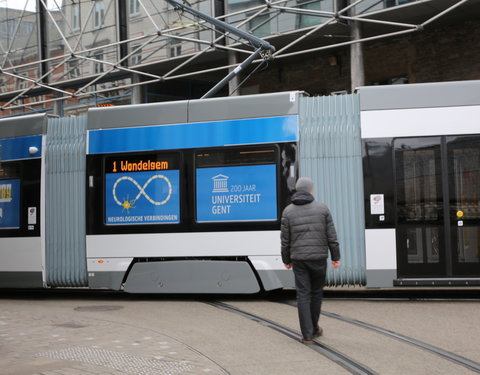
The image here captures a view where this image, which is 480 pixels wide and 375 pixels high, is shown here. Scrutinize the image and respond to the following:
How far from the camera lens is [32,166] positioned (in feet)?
37.1

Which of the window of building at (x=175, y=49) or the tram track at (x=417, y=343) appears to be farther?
the window of building at (x=175, y=49)

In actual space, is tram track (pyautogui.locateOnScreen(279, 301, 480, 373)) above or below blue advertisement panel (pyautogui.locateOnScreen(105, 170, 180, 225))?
below

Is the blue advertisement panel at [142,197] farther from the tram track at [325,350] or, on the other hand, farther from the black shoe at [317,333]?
the black shoe at [317,333]

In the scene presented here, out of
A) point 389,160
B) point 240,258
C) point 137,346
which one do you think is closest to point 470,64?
point 389,160

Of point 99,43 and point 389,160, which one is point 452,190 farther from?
point 99,43

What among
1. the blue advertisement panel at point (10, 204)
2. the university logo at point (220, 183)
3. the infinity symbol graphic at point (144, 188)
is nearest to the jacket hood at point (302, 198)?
the university logo at point (220, 183)

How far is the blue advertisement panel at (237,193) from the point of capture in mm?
9922

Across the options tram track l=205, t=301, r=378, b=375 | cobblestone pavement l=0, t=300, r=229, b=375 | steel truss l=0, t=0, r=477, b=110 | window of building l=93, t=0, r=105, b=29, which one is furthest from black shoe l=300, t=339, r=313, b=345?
window of building l=93, t=0, r=105, b=29

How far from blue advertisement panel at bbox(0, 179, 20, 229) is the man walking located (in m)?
5.83

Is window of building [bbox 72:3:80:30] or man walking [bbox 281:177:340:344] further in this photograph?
window of building [bbox 72:3:80:30]

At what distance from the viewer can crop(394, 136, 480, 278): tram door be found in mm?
9320

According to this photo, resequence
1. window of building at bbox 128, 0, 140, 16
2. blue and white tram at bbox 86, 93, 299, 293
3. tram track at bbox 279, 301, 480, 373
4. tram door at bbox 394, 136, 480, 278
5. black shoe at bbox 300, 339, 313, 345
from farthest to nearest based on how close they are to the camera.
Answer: window of building at bbox 128, 0, 140, 16, blue and white tram at bbox 86, 93, 299, 293, tram door at bbox 394, 136, 480, 278, black shoe at bbox 300, 339, 313, 345, tram track at bbox 279, 301, 480, 373

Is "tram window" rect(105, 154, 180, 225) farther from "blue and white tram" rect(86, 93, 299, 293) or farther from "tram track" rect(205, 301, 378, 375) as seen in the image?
"tram track" rect(205, 301, 378, 375)

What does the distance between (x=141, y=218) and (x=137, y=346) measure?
3932mm
